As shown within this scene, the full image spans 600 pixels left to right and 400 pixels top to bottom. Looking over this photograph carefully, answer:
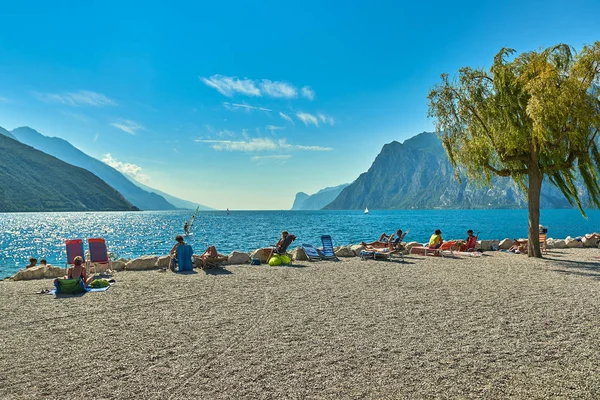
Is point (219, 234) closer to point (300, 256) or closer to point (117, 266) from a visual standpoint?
point (300, 256)

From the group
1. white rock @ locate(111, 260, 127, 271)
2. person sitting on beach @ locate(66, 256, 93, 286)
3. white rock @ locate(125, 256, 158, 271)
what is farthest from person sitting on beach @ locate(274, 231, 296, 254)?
person sitting on beach @ locate(66, 256, 93, 286)

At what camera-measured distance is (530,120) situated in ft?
48.9

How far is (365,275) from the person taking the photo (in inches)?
508

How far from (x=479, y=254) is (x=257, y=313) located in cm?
1362

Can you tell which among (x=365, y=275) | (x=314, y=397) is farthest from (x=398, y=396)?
(x=365, y=275)

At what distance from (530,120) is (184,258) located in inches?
574

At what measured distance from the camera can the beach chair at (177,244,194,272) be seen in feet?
46.9

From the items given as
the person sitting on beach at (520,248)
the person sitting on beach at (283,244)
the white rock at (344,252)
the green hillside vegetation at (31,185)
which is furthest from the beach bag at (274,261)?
the green hillside vegetation at (31,185)

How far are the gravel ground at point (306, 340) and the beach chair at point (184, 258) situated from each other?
2.65 meters

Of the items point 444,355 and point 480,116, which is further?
point 480,116

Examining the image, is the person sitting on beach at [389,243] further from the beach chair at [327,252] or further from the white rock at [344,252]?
the beach chair at [327,252]

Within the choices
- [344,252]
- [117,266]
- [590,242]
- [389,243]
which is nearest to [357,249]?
[344,252]

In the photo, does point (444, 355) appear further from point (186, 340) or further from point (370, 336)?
point (186, 340)

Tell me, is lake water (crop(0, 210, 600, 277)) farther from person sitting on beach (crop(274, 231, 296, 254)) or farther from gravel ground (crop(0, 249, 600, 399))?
gravel ground (crop(0, 249, 600, 399))
